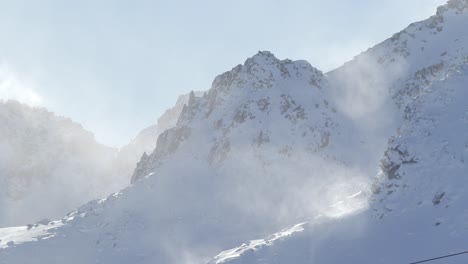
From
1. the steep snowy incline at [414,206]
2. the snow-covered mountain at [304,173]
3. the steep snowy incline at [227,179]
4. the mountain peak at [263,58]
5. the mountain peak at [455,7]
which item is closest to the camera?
the steep snowy incline at [414,206]

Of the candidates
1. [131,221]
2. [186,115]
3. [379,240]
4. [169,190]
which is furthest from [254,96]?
[379,240]

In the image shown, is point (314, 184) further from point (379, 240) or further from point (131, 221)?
point (379, 240)

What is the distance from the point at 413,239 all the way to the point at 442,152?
323 inches

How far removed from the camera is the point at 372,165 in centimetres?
8225

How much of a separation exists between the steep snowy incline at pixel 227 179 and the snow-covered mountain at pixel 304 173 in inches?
8.5

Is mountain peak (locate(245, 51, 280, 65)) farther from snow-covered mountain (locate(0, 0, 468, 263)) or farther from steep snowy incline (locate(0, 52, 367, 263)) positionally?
snow-covered mountain (locate(0, 0, 468, 263))

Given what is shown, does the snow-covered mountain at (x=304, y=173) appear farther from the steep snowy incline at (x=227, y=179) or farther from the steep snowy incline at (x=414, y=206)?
the steep snowy incline at (x=227, y=179)

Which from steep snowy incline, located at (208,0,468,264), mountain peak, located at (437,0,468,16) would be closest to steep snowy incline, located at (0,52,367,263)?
steep snowy incline, located at (208,0,468,264)

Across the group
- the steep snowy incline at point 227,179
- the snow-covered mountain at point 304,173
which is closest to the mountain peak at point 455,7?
the snow-covered mountain at point 304,173

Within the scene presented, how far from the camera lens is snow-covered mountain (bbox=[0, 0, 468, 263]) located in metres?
39.9

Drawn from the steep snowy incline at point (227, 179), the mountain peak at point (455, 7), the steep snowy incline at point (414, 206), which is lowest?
the steep snowy incline at point (414, 206)

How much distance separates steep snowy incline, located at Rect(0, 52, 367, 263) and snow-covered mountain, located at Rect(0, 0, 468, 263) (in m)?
0.21

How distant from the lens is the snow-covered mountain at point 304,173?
39.9 meters

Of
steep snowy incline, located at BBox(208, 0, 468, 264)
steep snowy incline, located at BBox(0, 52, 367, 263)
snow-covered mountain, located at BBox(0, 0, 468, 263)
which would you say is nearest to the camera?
steep snowy incline, located at BBox(208, 0, 468, 264)
